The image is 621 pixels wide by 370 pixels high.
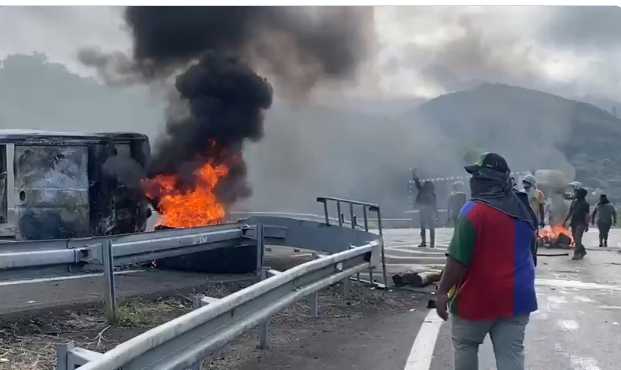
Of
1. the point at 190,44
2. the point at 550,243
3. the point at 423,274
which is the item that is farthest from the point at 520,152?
the point at 423,274

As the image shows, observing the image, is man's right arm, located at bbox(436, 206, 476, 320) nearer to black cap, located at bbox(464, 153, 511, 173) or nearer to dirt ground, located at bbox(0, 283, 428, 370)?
black cap, located at bbox(464, 153, 511, 173)

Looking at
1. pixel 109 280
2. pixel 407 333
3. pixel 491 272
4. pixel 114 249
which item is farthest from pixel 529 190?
pixel 491 272

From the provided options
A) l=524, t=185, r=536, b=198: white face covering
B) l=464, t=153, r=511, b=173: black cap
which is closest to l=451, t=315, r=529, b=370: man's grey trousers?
l=464, t=153, r=511, b=173: black cap

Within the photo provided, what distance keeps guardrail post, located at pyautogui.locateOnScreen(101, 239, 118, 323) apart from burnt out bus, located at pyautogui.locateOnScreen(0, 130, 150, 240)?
10.7ft

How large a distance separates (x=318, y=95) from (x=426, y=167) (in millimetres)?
16918

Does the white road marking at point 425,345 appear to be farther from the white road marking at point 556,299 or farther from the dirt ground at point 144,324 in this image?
the white road marking at point 556,299

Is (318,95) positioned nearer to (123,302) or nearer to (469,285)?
(123,302)

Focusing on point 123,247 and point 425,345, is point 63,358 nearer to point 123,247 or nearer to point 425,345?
point 123,247

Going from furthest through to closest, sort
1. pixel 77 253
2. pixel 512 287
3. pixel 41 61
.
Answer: pixel 41 61
pixel 77 253
pixel 512 287

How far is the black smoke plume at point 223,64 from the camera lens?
12938 mm

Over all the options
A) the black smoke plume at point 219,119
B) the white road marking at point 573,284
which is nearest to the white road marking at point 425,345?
the white road marking at point 573,284

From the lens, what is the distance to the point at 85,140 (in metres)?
9.23

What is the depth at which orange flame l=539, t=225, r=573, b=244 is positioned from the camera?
17.3 meters

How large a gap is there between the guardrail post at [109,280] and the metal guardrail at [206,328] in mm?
1369
